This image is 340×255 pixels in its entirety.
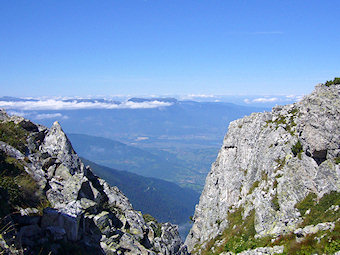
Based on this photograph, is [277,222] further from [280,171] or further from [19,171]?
[19,171]

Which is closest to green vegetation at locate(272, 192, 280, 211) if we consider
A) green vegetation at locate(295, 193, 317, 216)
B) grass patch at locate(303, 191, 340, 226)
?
green vegetation at locate(295, 193, 317, 216)

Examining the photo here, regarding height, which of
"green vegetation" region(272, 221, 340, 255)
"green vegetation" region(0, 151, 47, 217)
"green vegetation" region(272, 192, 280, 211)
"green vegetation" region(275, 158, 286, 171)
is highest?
"green vegetation" region(0, 151, 47, 217)

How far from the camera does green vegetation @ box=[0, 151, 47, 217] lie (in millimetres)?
14811

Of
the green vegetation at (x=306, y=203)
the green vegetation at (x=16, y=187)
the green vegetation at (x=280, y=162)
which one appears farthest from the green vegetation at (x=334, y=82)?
the green vegetation at (x=16, y=187)

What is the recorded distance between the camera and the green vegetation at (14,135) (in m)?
25.2

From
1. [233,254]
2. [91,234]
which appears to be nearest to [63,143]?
[91,234]

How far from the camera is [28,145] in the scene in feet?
88.6

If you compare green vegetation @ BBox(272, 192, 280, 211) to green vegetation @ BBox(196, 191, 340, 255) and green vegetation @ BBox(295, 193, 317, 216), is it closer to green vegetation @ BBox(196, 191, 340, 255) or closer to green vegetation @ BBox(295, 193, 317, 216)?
green vegetation @ BBox(196, 191, 340, 255)

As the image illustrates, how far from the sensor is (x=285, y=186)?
30.3 meters

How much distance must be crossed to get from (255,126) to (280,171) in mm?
15405

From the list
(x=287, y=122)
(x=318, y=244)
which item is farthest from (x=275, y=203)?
(x=318, y=244)

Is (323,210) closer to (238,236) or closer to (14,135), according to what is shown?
(238,236)

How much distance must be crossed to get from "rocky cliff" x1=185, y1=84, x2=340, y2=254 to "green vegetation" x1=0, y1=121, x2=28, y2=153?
25196 millimetres

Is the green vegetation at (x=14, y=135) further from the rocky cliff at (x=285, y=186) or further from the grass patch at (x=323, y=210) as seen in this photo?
the grass patch at (x=323, y=210)
